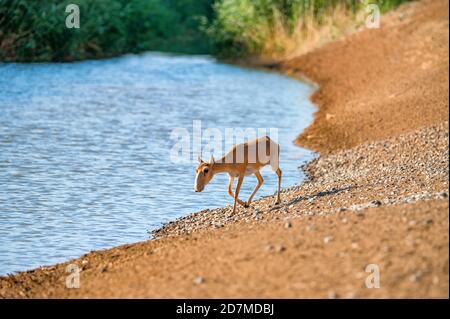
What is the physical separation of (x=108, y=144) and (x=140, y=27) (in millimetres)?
31968

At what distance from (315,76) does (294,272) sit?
2754 cm

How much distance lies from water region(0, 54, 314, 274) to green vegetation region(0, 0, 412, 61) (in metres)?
1.62

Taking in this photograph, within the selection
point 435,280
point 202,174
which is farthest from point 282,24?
point 435,280

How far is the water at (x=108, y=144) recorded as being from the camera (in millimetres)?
14297

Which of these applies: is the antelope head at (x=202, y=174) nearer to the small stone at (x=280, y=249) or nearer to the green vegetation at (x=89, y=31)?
the small stone at (x=280, y=249)

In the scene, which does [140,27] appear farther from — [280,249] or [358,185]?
[280,249]

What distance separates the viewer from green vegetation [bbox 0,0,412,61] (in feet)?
127

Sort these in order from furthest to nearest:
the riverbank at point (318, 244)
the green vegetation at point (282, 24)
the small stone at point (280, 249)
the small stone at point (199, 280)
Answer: the green vegetation at point (282, 24), the small stone at point (280, 249), the small stone at point (199, 280), the riverbank at point (318, 244)

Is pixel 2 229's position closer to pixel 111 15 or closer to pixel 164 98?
→ pixel 164 98

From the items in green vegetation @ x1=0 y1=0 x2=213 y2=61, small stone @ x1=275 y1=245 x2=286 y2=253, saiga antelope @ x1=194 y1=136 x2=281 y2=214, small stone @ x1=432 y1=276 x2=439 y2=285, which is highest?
small stone @ x1=432 y1=276 x2=439 y2=285

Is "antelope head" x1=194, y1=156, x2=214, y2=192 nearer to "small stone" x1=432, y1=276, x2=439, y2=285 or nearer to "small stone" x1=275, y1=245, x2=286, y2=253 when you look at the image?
"small stone" x1=275, y1=245, x2=286, y2=253

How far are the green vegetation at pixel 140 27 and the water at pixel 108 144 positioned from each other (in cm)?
162

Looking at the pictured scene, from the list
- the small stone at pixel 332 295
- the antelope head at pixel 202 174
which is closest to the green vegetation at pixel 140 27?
the antelope head at pixel 202 174

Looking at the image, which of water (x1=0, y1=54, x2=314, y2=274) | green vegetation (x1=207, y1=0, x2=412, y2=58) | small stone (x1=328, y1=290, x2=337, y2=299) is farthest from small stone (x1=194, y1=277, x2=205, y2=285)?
green vegetation (x1=207, y1=0, x2=412, y2=58)
